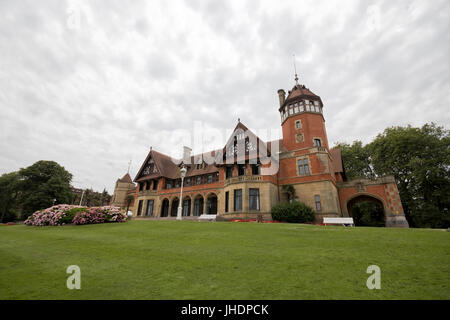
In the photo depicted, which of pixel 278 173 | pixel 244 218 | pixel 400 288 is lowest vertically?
pixel 400 288

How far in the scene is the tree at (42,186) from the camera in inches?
1610

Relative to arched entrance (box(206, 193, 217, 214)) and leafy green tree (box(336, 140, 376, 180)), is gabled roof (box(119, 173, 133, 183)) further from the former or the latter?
leafy green tree (box(336, 140, 376, 180))

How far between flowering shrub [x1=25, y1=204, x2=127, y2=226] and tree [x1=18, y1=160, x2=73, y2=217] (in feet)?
96.0

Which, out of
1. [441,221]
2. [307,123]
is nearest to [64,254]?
[307,123]

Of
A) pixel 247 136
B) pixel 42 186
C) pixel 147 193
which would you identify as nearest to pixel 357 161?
pixel 247 136

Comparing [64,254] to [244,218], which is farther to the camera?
[244,218]

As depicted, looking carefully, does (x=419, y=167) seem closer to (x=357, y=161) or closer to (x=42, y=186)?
A: (x=357, y=161)

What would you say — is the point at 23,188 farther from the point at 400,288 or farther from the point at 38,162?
the point at 400,288

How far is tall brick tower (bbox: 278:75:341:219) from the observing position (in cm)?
2400

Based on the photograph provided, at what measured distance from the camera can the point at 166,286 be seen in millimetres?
3783

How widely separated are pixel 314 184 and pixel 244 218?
9347 mm

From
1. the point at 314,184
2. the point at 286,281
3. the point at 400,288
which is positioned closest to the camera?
the point at 400,288

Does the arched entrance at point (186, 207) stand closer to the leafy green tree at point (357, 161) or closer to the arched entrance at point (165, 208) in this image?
the arched entrance at point (165, 208)
